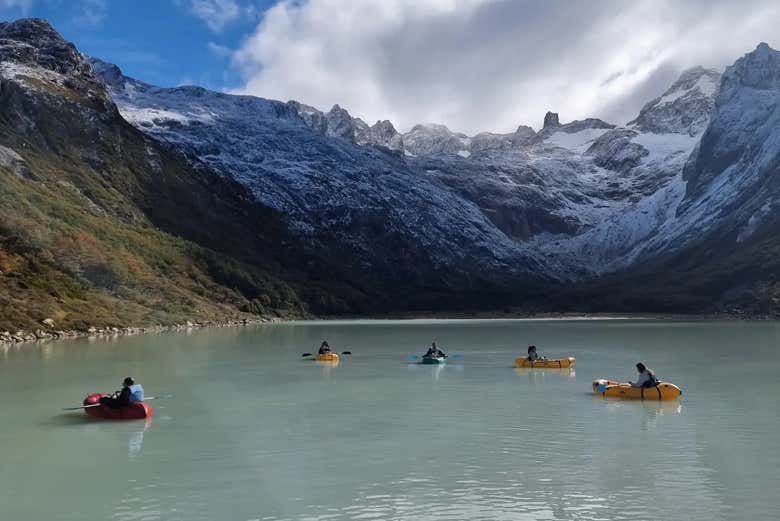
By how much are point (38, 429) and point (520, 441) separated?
2510 centimetres

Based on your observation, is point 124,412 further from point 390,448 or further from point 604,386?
point 604,386

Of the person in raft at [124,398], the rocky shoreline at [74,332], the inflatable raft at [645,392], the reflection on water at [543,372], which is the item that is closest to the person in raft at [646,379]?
the inflatable raft at [645,392]

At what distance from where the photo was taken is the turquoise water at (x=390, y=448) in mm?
25938

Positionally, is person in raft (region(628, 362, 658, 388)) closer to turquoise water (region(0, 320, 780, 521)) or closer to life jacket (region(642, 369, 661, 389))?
life jacket (region(642, 369, 661, 389))

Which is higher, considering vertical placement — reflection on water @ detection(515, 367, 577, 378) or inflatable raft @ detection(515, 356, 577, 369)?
inflatable raft @ detection(515, 356, 577, 369)

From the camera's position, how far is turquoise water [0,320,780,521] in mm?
25938

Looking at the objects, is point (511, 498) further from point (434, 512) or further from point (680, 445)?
point (680, 445)

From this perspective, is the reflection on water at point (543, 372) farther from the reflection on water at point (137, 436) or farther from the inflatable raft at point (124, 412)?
the reflection on water at point (137, 436)

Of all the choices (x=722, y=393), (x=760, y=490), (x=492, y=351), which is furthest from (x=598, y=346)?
(x=760, y=490)

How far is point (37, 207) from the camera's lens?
177 metres

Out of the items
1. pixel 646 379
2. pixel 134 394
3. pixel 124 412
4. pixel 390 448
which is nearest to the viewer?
pixel 390 448

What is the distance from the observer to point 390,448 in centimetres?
3541

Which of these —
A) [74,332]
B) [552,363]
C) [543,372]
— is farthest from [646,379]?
[74,332]

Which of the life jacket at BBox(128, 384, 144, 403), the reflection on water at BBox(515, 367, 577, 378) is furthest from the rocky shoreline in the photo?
the reflection on water at BBox(515, 367, 577, 378)
